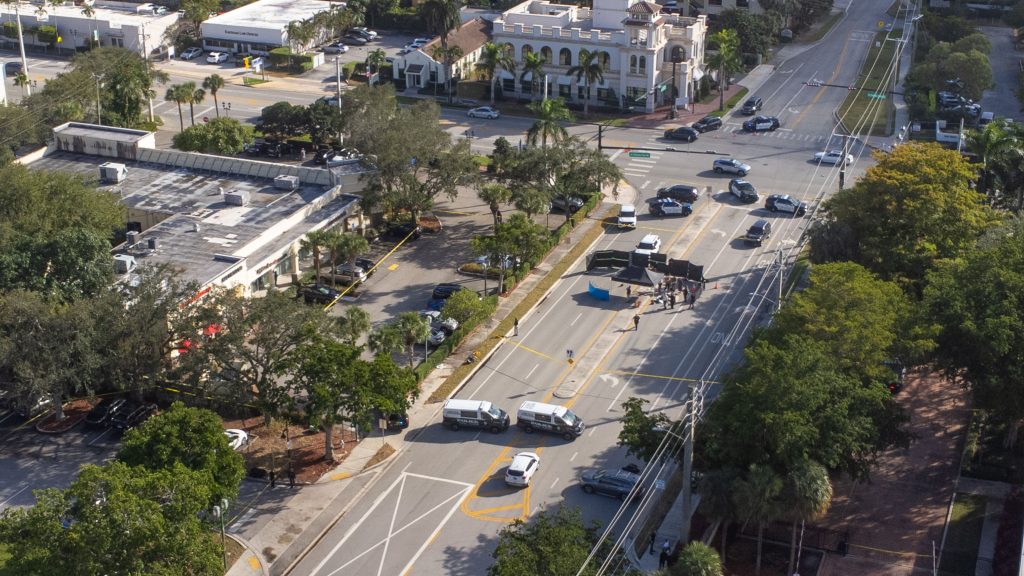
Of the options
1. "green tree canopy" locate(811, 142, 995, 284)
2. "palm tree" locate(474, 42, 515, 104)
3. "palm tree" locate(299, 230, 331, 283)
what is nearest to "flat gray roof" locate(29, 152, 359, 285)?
"palm tree" locate(299, 230, 331, 283)

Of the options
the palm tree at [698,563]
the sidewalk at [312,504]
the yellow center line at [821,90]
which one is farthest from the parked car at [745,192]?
the palm tree at [698,563]

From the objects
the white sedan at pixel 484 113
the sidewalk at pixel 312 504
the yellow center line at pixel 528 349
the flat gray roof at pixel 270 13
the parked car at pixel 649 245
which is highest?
the flat gray roof at pixel 270 13

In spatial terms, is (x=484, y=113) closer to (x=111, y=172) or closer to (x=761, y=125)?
(x=761, y=125)

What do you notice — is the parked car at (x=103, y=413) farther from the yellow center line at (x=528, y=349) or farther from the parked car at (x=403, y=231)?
the parked car at (x=403, y=231)

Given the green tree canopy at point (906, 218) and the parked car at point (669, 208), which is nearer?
the green tree canopy at point (906, 218)

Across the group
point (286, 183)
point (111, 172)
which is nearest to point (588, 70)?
point (286, 183)
